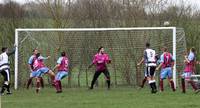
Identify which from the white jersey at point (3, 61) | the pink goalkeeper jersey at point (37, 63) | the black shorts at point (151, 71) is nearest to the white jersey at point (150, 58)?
the black shorts at point (151, 71)

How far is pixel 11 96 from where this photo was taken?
80.2 feet

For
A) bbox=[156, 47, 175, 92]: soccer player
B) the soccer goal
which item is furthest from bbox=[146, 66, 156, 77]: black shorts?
the soccer goal

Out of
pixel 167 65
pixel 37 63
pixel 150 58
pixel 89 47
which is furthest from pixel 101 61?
pixel 89 47

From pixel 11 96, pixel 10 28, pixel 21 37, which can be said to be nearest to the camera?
pixel 11 96

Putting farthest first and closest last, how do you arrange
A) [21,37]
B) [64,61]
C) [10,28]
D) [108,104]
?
[10,28] < [21,37] < [64,61] < [108,104]

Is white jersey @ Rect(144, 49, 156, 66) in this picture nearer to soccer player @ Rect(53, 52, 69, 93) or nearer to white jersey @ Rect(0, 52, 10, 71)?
soccer player @ Rect(53, 52, 69, 93)

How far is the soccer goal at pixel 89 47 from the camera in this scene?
30750 millimetres

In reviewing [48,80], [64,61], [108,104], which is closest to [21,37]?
[48,80]

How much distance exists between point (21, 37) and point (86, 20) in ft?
17.0

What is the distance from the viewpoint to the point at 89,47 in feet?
103

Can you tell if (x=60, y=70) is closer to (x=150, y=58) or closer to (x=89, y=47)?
(x=150, y=58)

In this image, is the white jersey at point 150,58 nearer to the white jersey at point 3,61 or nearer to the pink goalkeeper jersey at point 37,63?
the pink goalkeeper jersey at point 37,63

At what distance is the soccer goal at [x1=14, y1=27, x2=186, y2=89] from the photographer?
3075 centimetres

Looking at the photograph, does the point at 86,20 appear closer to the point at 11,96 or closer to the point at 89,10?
the point at 89,10
